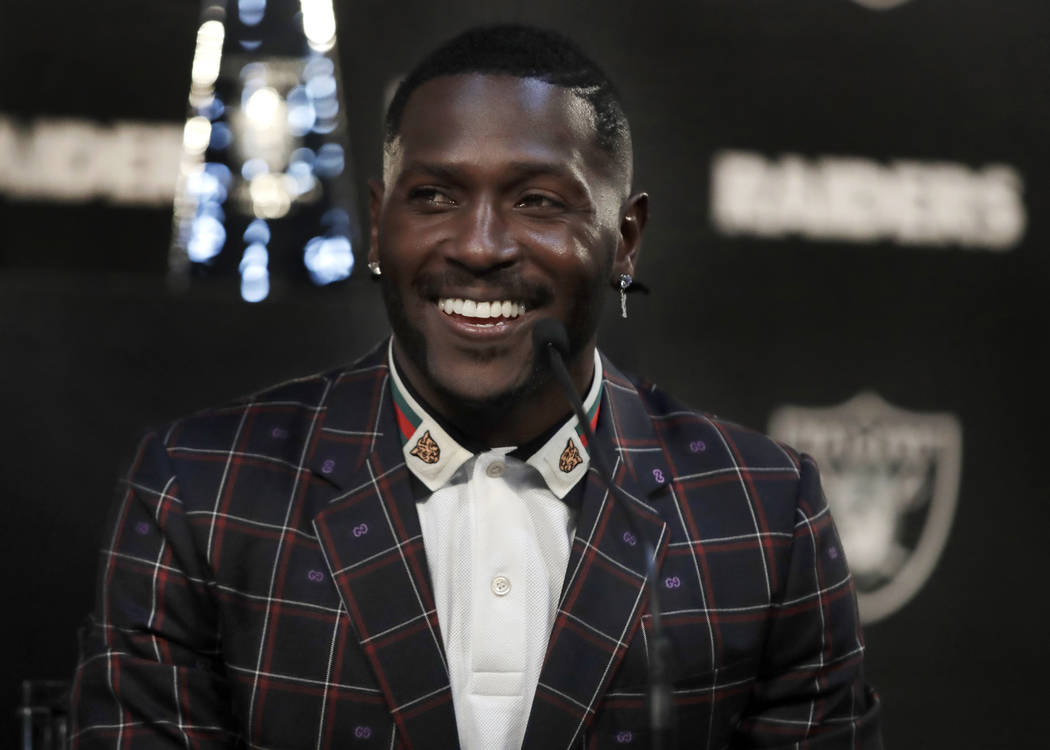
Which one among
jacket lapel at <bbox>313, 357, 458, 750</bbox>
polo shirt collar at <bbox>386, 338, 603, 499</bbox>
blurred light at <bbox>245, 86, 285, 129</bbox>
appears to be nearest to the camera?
jacket lapel at <bbox>313, 357, 458, 750</bbox>

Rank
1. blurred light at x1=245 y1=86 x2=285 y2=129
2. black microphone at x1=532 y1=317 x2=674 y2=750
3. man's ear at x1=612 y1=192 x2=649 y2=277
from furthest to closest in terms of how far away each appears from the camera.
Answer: blurred light at x1=245 y1=86 x2=285 y2=129 < man's ear at x1=612 y1=192 x2=649 y2=277 < black microphone at x1=532 y1=317 x2=674 y2=750

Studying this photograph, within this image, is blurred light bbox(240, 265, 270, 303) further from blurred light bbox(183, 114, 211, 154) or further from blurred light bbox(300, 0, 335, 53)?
blurred light bbox(300, 0, 335, 53)

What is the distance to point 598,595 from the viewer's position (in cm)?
151

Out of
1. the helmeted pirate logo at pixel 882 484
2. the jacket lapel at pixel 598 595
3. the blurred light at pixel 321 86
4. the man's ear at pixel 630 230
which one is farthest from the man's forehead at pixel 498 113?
the helmeted pirate logo at pixel 882 484

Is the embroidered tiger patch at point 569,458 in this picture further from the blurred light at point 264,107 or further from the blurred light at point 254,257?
the blurred light at point 264,107

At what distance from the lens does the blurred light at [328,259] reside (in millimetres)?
2203

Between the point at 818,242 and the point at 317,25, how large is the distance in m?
1.00

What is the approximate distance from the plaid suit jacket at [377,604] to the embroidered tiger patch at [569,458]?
0.04m

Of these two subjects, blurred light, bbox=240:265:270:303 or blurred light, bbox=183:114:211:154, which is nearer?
blurred light, bbox=240:265:270:303

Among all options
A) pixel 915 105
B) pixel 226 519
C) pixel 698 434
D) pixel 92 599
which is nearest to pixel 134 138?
pixel 92 599

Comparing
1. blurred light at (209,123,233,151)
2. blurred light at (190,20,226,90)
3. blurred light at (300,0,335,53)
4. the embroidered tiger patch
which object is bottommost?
the embroidered tiger patch

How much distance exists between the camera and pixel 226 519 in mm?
1518

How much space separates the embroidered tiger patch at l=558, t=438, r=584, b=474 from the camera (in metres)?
1.58

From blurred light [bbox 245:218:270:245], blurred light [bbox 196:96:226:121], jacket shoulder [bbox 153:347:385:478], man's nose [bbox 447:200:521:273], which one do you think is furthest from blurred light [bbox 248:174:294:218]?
man's nose [bbox 447:200:521:273]
